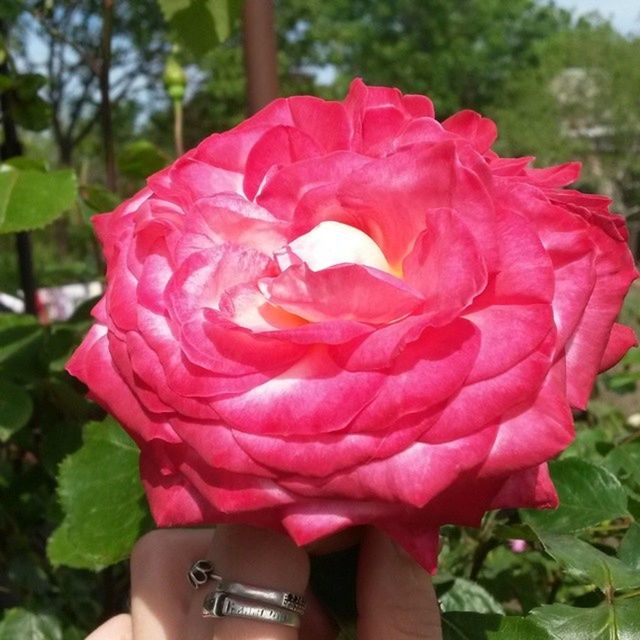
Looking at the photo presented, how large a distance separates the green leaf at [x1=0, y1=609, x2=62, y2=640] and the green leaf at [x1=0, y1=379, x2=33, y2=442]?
0.22 meters

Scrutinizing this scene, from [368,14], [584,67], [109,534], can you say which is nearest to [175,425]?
[109,534]

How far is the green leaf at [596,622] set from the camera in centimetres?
45

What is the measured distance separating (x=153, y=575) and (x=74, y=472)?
0.21 meters

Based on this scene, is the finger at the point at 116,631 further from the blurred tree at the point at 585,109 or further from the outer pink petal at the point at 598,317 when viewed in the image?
the blurred tree at the point at 585,109

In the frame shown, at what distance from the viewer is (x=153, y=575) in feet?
1.68

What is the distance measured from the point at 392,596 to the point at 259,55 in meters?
0.65

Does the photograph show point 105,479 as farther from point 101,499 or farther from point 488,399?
point 488,399

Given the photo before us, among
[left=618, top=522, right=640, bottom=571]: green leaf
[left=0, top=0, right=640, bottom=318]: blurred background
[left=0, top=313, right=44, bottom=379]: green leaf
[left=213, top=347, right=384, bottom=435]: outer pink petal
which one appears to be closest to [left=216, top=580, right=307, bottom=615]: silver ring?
[left=213, top=347, right=384, bottom=435]: outer pink petal

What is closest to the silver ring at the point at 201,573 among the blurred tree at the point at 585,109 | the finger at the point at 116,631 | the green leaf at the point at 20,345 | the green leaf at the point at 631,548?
the finger at the point at 116,631

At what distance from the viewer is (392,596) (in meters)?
0.42

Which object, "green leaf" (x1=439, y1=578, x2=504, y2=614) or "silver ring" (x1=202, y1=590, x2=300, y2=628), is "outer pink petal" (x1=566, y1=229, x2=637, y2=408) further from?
"green leaf" (x1=439, y1=578, x2=504, y2=614)

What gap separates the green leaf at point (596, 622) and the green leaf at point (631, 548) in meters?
0.04

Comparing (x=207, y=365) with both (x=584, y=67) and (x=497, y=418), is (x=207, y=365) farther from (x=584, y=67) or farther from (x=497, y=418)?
(x=584, y=67)

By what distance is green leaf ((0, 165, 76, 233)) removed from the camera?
796 millimetres
